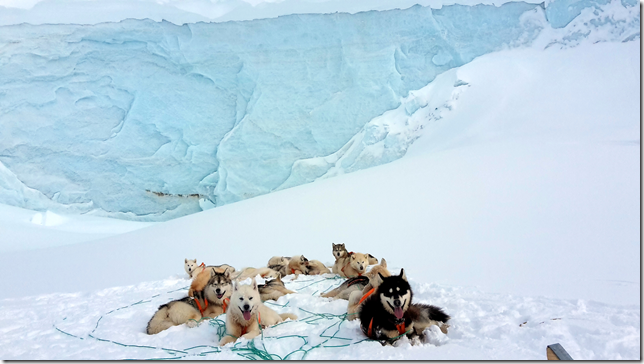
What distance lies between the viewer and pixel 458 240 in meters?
4.72

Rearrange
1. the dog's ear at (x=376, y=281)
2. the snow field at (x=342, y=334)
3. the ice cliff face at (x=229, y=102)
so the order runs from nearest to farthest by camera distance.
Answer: the snow field at (x=342, y=334)
the dog's ear at (x=376, y=281)
the ice cliff face at (x=229, y=102)

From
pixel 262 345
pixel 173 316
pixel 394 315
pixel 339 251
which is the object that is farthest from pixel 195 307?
pixel 339 251

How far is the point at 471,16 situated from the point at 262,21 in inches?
229

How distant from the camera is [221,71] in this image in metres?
12.1

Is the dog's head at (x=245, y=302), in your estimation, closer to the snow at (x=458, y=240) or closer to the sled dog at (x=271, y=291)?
the snow at (x=458, y=240)

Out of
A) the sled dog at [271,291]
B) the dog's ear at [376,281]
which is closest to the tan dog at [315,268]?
the sled dog at [271,291]

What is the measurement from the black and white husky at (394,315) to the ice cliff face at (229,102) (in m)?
8.97

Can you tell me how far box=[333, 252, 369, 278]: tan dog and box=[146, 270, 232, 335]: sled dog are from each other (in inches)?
56.1

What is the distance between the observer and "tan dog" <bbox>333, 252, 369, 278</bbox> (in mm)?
4320

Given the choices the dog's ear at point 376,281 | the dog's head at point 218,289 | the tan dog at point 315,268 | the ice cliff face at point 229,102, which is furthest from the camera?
the ice cliff face at point 229,102

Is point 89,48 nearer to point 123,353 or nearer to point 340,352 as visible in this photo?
point 123,353

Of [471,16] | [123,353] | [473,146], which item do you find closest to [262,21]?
[471,16]

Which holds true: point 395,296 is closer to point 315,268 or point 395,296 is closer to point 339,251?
point 339,251

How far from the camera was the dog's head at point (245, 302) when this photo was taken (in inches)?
104
